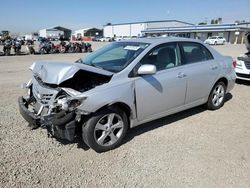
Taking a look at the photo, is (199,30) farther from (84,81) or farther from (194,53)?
(84,81)

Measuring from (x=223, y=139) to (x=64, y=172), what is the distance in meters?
2.60

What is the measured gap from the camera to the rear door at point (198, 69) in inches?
189

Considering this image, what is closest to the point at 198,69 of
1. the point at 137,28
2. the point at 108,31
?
the point at 137,28

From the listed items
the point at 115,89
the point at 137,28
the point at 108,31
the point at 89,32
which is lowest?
the point at 89,32

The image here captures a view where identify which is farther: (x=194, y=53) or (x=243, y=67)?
(x=243, y=67)

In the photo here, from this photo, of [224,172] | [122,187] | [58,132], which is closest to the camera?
[122,187]

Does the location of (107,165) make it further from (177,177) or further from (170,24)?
(170,24)

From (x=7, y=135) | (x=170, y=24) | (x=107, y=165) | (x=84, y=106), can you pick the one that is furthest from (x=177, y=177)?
(x=170, y=24)

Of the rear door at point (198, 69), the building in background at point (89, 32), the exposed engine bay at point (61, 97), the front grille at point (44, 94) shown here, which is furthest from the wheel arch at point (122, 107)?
the building in background at point (89, 32)

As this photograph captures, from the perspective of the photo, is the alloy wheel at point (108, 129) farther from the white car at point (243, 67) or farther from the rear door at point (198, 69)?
the white car at point (243, 67)

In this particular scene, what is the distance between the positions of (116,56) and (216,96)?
2.51 m

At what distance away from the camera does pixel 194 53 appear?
16.7 ft

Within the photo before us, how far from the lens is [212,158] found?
3.65m

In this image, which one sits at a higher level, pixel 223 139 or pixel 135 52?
pixel 135 52
